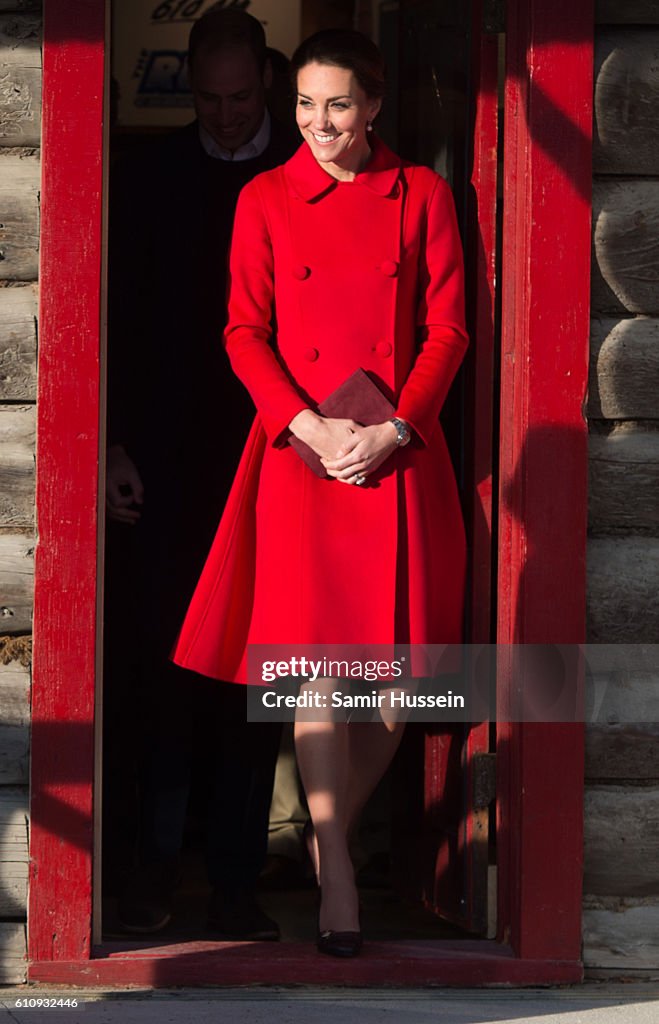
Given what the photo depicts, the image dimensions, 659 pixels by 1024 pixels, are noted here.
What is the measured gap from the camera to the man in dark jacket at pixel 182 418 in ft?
13.1

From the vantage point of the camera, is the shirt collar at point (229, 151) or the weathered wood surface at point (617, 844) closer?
the weathered wood surface at point (617, 844)

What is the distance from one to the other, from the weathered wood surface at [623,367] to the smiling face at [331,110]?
2.22ft

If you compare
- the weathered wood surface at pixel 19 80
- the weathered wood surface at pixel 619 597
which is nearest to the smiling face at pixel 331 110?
the weathered wood surface at pixel 19 80

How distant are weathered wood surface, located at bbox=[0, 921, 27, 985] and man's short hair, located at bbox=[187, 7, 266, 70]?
2033 millimetres

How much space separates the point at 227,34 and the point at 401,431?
1090mm

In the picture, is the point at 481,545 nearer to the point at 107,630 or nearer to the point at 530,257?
the point at 530,257

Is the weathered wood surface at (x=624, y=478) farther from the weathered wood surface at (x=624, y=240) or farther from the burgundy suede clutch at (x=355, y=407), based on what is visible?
the burgundy suede clutch at (x=355, y=407)

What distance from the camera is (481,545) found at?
156 inches

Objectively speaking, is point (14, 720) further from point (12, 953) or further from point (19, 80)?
point (19, 80)

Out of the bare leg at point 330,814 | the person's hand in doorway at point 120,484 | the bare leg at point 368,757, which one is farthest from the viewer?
the person's hand in doorway at point 120,484

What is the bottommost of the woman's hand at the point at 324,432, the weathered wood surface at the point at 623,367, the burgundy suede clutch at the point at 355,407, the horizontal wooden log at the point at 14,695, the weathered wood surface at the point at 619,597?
the horizontal wooden log at the point at 14,695

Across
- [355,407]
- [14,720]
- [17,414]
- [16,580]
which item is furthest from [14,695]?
[355,407]

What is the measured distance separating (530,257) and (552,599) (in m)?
0.74

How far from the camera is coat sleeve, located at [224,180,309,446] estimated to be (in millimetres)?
3639
